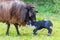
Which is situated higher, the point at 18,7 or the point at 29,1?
the point at 18,7

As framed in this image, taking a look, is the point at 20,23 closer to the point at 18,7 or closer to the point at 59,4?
the point at 18,7

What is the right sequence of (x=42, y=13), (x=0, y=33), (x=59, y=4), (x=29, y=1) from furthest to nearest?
(x=29, y=1) → (x=59, y=4) → (x=42, y=13) → (x=0, y=33)

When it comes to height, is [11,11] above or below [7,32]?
above

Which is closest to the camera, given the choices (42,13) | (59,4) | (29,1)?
(42,13)

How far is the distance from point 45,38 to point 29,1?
10.9 metres

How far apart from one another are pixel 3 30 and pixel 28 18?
1944mm

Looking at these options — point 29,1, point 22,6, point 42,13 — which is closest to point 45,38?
point 22,6

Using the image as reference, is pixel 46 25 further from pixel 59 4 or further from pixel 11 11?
pixel 59 4

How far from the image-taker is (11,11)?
1124cm

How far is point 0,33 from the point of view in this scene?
12.1 m

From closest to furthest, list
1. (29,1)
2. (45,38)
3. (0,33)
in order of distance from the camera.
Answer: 1. (45,38)
2. (0,33)
3. (29,1)

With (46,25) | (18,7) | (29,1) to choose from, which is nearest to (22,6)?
(18,7)

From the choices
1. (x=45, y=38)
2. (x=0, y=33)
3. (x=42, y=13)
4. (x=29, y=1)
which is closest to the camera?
(x=45, y=38)

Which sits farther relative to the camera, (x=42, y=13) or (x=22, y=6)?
(x=42, y=13)
